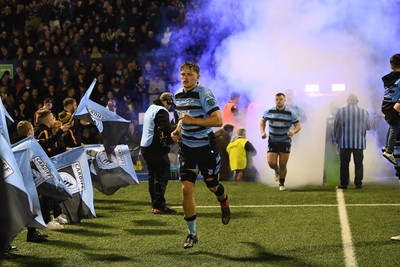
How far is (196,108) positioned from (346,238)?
225 cm

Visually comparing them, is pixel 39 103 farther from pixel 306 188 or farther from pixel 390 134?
pixel 390 134

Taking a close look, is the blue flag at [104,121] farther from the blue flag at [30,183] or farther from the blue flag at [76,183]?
the blue flag at [30,183]

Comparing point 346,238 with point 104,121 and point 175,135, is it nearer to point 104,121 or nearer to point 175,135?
point 175,135

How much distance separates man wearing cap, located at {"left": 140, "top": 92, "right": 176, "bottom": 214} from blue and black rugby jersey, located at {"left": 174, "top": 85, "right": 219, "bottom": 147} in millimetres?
2513

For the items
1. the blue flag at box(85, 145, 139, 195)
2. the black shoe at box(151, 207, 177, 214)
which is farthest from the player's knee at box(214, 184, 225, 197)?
the blue flag at box(85, 145, 139, 195)

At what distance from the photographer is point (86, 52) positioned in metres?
21.4

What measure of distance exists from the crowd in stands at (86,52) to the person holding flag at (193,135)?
11.6 metres

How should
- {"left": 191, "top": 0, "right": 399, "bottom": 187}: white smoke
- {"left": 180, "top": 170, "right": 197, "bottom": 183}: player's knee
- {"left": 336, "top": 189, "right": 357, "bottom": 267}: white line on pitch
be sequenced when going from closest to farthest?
{"left": 336, "top": 189, "right": 357, "bottom": 267}: white line on pitch → {"left": 180, "top": 170, "right": 197, "bottom": 183}: player's knee → {"left": 191, "top": 0, "right": 399, "bottom": 187}: white smoke

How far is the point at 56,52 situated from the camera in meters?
21.4

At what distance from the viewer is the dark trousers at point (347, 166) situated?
13.3m

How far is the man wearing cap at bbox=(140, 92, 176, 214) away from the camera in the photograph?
10516 millimetres

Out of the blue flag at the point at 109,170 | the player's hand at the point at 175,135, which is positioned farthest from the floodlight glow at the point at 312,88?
the player's hand at the point at 175,135

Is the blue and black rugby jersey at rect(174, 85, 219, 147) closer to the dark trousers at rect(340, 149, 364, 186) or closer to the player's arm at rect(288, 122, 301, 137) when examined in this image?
the player's arm at rect(288, 122, 301, 137)

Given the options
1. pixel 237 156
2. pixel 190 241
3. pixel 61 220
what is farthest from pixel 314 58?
pixel 190 241
